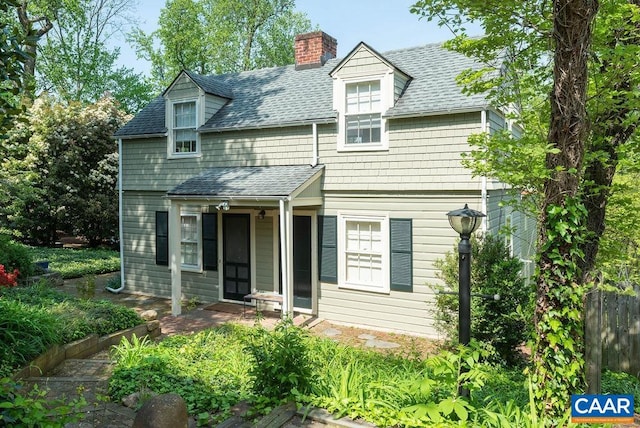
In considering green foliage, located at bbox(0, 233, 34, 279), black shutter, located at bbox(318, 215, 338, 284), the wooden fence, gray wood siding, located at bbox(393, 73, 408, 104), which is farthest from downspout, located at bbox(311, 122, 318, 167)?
green foliage, located at bbox(0, 233, 34, 279)

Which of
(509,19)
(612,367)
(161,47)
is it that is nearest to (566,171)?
(509,19)

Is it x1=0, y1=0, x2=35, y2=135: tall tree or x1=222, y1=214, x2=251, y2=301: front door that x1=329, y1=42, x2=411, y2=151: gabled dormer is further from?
x1=0, y1=0, x2=35, y2=135: tall tree

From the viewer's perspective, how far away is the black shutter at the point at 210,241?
11.8 meters

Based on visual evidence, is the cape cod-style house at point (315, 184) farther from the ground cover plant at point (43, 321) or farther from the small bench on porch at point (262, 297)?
the ground cover plant at point (43, 321)

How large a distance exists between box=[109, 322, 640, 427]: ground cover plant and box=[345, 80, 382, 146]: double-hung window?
5.15 meters

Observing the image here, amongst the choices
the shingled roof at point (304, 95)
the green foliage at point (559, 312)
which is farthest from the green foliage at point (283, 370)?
the shingled roof at point (304, 95)

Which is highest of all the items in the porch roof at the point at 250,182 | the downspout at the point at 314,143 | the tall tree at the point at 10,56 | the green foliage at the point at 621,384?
the downspout at the point at 314,143

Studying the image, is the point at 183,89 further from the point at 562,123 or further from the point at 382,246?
the point at 562,123

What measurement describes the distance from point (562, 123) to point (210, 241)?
9627mm

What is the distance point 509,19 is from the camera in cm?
489

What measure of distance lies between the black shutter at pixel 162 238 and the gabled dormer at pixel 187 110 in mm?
1758

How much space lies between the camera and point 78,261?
1661cm

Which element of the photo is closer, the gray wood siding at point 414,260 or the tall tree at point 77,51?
the gray wood siding at point 414,260

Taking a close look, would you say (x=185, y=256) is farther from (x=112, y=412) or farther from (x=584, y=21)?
(x=584, y=21)
